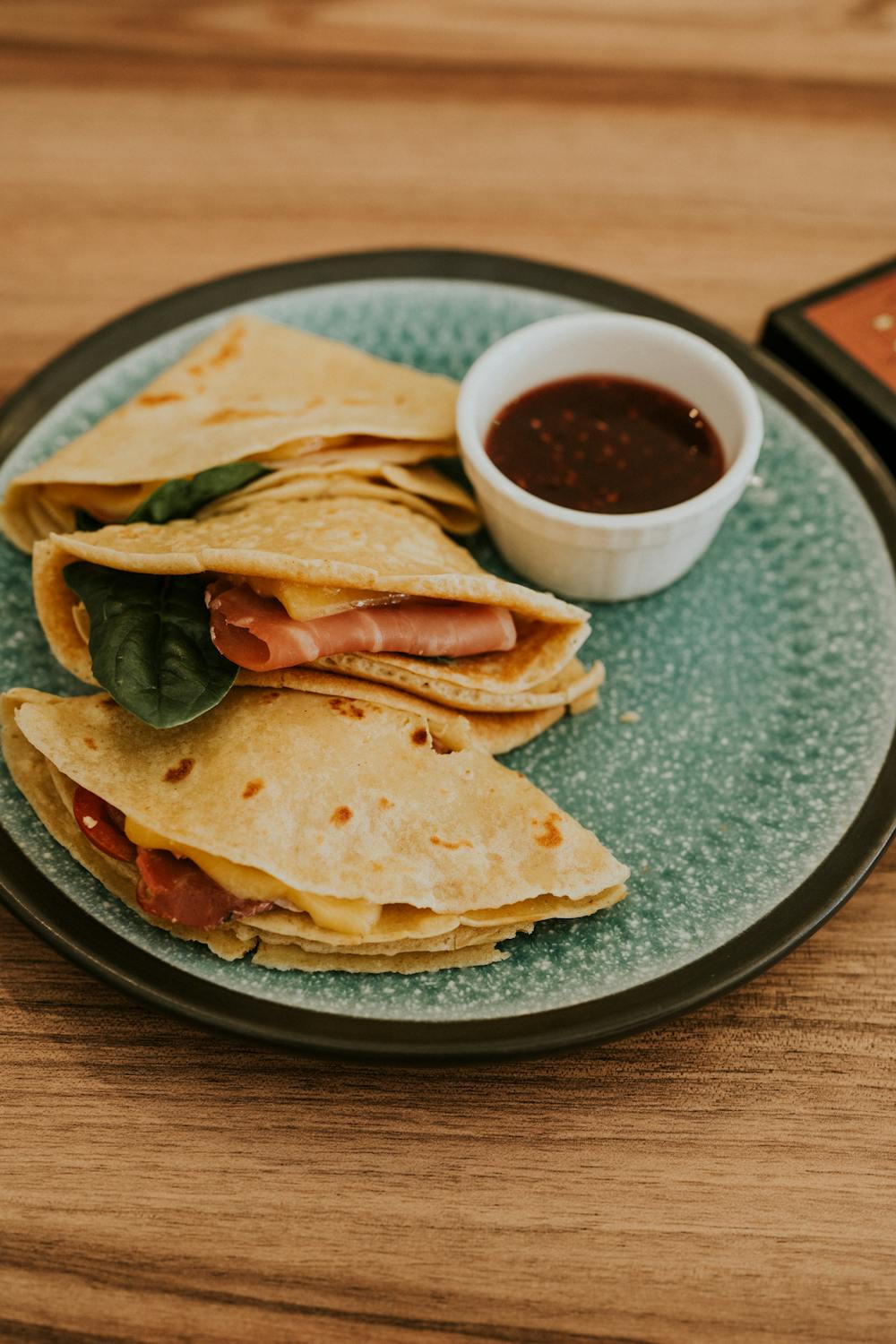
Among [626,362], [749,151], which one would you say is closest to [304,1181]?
[626,362]

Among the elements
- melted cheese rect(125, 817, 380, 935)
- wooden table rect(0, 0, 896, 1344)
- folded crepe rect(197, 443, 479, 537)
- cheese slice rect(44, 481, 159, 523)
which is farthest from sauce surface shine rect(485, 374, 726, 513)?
melted cheese rect(125, 817, 380, 935)

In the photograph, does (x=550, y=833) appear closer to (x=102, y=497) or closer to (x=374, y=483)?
(x=374, y=483)

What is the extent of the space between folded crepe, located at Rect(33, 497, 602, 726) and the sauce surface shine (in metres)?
0.39

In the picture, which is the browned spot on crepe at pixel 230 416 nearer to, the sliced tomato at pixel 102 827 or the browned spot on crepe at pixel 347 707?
the browned spot on crepe at pixel 347 707

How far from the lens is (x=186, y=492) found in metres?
2.79

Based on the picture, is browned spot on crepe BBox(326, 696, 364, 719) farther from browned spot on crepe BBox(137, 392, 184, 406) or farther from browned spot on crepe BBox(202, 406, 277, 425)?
browned spot on crepe BBox(137, 392, 184, 406)

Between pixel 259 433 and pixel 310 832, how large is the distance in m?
1.11

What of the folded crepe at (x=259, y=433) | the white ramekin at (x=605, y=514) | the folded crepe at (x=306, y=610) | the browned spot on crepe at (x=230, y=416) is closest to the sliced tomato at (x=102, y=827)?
the folded crepe at (x=306, y=610)

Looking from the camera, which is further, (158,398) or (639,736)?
(158,398)

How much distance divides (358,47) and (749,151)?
1.74 meters

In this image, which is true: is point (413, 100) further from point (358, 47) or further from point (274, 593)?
point (274, 593)

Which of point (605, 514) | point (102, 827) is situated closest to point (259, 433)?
point (605, 514)

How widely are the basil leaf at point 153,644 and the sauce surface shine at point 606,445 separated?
37.2 inches

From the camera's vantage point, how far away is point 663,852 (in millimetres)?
2510
